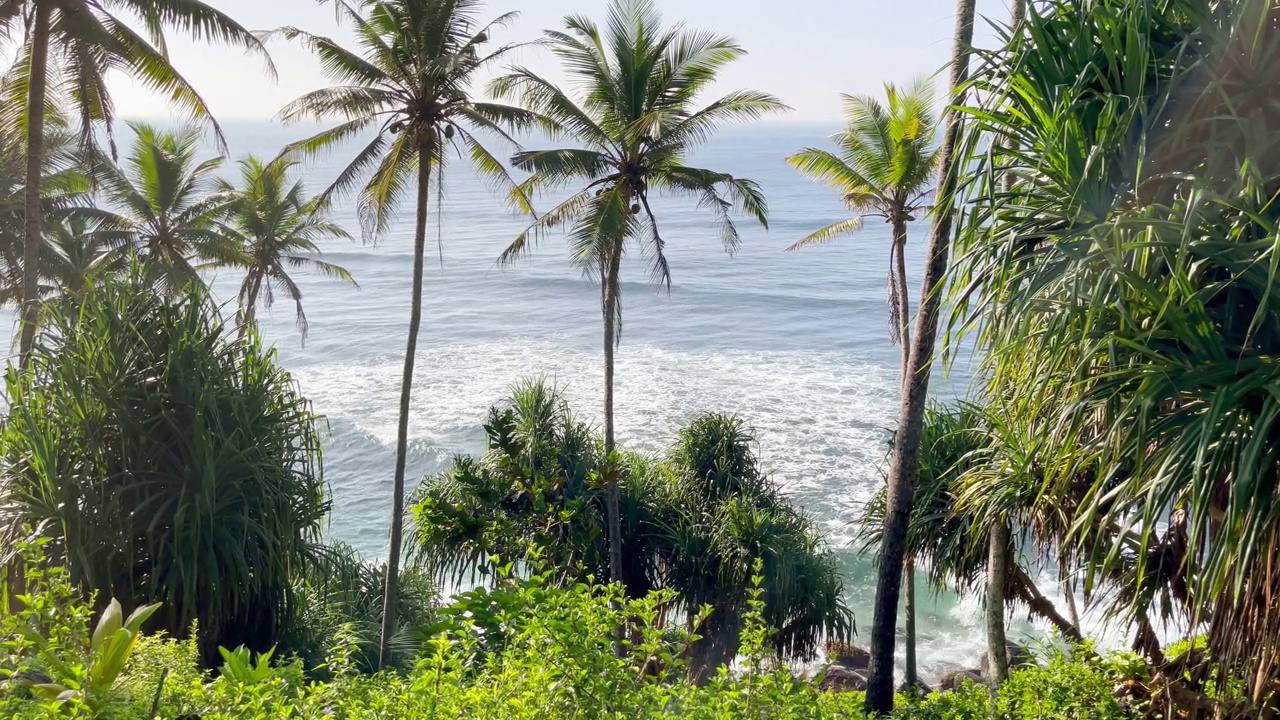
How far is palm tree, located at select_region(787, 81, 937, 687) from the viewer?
17359 millimetres

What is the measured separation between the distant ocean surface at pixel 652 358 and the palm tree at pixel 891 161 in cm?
401

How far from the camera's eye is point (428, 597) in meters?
20.2

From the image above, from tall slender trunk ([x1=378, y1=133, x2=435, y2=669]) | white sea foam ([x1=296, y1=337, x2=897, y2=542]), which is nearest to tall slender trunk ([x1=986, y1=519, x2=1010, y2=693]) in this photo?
tall slender trunk ([x1=378, y1=133, x2=435, y2=669])

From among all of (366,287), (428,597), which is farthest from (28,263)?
(366,287)

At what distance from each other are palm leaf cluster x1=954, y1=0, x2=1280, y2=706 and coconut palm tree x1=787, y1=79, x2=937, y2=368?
11.4m

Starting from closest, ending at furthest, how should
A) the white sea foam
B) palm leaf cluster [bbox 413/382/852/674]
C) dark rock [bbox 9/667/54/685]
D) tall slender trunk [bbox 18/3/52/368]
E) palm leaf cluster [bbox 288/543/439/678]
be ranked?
1. dark rock [bbox 9/667/54/685]
2. palm leaf cluster [bbox 288/543/439/678]
3. tall slender trunk [bbox 18/3/52/368]
4. palm leaf cluster [bbox 413/382/852/674]
5. the white sea foam

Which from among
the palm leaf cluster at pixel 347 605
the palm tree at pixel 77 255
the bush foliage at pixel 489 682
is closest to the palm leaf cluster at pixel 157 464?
the palm leaf cluster at pixel 347 605

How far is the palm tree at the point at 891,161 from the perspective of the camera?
17.4 metres

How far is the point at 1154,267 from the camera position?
509cm

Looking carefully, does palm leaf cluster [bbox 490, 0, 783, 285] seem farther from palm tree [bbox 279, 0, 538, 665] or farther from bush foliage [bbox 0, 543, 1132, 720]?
bush foliage [bbox 0, 543, 1132, 720]

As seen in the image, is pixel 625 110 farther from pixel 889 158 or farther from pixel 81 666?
pixel 81 666

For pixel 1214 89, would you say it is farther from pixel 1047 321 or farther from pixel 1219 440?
pixel 1219 440

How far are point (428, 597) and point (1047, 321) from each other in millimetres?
17040

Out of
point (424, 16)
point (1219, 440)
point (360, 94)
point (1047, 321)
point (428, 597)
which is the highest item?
point (424, 16)
